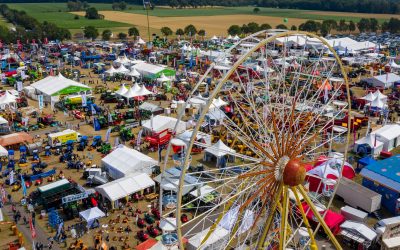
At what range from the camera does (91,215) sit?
25.9 m


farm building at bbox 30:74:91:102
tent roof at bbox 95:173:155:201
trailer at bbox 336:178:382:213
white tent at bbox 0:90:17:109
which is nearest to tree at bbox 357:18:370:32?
farm building at bbox 30:74:91:102

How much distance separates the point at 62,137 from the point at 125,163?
32.3ft

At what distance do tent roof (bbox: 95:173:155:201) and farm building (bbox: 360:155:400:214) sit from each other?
15725 mm

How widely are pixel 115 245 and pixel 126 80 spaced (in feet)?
144

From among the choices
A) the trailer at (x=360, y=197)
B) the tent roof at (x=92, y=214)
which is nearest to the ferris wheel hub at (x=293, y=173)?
the trailer at (x=360, y=197)

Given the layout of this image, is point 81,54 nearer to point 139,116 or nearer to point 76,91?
point 76,91

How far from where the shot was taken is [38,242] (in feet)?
80.7

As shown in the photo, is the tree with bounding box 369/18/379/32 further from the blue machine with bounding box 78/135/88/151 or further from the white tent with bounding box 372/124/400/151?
the blue machine with bounding box 78/135/88/151

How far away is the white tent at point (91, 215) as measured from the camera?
1015 inches

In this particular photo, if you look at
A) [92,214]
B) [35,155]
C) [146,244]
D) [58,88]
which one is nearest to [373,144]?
[146,244]

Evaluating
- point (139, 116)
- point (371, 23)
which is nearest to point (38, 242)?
point (139, 116)

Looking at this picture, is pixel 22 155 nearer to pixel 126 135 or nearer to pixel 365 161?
pixel 126 135

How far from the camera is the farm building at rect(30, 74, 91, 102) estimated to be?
52156 millimetres

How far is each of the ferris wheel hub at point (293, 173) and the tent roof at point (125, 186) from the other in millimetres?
15859
